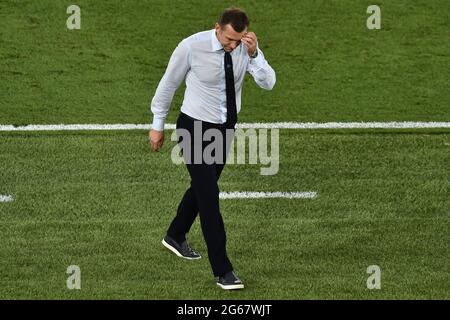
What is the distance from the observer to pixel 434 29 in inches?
712

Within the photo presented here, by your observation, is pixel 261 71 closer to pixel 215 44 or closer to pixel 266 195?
pixel 215 44

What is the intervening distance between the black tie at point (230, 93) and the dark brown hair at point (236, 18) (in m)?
0.38

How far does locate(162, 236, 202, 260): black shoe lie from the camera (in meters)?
11.7

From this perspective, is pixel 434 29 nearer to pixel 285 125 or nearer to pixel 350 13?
pixel 350 13

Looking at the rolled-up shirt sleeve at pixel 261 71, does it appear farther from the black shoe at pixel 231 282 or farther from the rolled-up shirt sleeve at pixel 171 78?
the black shoe at pixel 231 282

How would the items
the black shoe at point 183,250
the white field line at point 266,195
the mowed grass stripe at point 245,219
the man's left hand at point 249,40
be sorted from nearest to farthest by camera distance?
1. the man's left hand at point 249,40
2. the mowed grass stripe at point 245,219
3. the black shoe at point 183,250
4. the white field line at point 266,195

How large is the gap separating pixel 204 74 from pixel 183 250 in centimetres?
159

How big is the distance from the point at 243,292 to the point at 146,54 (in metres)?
6.98

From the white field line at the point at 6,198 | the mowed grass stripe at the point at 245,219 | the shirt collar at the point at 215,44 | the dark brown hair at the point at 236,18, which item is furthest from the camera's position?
the white field line at the point at 6,198

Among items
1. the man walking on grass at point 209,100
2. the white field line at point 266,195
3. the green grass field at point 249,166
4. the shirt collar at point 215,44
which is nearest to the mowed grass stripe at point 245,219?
the green grass field at point 249,166

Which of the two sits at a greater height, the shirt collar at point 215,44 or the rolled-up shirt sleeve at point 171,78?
the shirt collar at point 215,44

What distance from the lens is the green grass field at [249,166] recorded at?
1136 centimetres

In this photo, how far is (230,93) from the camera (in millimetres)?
11023

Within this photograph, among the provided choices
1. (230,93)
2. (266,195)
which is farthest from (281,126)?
(230,93)
